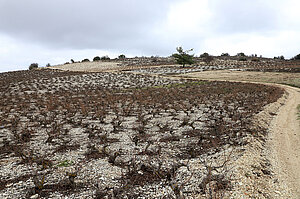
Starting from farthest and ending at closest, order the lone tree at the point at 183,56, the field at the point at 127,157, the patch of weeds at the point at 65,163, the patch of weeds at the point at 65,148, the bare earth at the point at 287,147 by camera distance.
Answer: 1. the lone tree at the point at 183,56
2. the patch of weeds at the point at 65,148
3. the patch of weeds at the point at 65,163
4. the bare earth at the point at 287,147
5. the field at the point at 127,157

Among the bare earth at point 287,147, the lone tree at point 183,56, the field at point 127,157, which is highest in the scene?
the lone tree at point 183,56

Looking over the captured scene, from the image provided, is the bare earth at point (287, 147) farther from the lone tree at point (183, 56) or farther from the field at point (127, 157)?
the lone tree at point (183, 56)

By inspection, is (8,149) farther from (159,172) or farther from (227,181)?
(227,181)

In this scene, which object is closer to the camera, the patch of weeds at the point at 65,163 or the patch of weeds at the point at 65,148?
the patch of weeds at the point at 65,163

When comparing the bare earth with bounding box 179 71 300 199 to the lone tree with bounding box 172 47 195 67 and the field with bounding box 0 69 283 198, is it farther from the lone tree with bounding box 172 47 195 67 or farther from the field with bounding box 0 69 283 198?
the lone tree with bounding box 172 47 195 67

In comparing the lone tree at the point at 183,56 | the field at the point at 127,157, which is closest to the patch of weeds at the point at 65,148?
the field at the point at 127,157

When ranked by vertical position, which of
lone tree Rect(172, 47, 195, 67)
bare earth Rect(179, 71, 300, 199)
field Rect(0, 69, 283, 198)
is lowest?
bare earth Rect(179, 71, 300, 199)

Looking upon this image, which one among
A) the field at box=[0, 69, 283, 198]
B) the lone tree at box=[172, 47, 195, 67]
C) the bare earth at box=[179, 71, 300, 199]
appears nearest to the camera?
the field at box=[0, 69, 283, 198]

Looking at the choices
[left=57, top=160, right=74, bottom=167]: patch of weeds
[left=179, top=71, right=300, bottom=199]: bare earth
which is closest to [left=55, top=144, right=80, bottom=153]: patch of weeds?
[left=57, top=160, right=74, bottom=167]: patch of weeds

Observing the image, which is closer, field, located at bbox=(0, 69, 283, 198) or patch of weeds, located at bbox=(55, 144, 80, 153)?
field, located at bbox=(0, 69, 283, 198)

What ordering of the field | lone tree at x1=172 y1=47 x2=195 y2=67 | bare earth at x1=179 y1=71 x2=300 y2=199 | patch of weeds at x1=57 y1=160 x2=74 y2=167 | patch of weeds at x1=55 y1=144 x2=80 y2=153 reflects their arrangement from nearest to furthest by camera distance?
the field
bare earth at x1=179 y1=71 x2=300 y2=199
patch of weeds at x1=57 y1=160 x2=74 y2=167
patch of weeds at x1=55 y1=144 x2=80 y2=153
lone tree at x1=172 y1=47 x2=195 y2=67

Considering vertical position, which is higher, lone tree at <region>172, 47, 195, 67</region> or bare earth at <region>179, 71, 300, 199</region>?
lone tree at <region>172, 47, 195, 67</region>

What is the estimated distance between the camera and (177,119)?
10.6 m

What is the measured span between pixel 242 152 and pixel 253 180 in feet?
4.99
